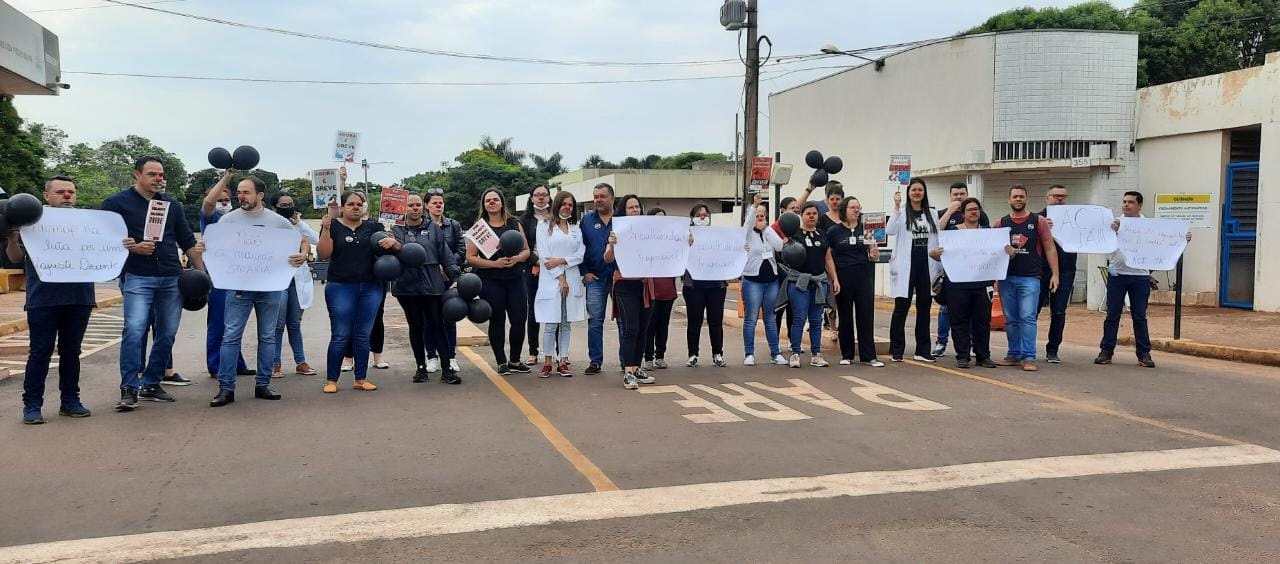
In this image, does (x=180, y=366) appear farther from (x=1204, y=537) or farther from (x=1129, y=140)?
(x=1129, y=140)

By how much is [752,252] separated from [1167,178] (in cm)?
1211

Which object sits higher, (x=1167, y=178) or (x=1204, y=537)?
(x=1167, y=178)

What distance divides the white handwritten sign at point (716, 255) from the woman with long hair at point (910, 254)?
5.66ft

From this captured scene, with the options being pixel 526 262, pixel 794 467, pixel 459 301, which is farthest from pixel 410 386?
pixel 794 467

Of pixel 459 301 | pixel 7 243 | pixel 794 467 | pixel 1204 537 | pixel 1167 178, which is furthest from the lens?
pixel 1167 178

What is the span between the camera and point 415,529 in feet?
14.4

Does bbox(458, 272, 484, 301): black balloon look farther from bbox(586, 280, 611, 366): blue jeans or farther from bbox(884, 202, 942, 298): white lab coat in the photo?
bbox(884, 202, 942, 298): white lab coat

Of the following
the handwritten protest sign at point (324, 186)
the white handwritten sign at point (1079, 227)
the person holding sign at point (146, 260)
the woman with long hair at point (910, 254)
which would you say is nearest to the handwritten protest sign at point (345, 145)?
the handwritten protest sign at point (324, 186)

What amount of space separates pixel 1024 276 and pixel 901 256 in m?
1.26

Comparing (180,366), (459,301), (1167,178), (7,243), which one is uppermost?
(1167,178)

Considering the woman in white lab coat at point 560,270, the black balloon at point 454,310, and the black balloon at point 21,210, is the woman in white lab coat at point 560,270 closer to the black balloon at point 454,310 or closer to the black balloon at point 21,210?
the black balloon at point 454,310

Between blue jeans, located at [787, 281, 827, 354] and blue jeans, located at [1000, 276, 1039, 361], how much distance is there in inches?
77.8

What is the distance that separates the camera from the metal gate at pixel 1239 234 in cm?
1620

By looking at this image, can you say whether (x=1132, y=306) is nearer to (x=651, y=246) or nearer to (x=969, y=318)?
(x=969, y=318)
